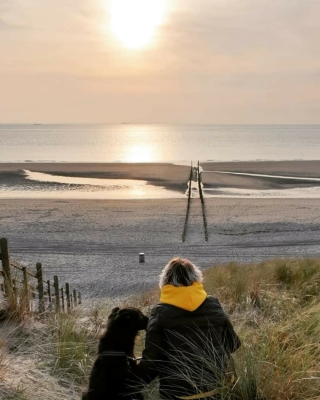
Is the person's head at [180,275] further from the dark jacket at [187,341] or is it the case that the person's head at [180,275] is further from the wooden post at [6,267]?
the wooden post at [6,267]

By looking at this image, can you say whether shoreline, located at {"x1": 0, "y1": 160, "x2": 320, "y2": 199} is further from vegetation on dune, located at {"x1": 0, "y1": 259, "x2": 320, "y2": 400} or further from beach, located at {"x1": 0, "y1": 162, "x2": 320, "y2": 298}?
vegetation on dune, located at {"x1": 0, "y1": 259, "x2": 320, "y2": 400}

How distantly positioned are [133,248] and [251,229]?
6189 mm

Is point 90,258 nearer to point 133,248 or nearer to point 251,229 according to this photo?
point 133,248

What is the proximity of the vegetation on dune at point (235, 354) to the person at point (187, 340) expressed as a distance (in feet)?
0.54

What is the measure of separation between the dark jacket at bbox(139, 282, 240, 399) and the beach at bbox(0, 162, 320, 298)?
10.1 m

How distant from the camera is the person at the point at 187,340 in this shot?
3352 millimetres

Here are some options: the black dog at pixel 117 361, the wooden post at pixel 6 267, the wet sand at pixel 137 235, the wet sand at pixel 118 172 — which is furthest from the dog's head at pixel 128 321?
the wet sand at pixel 118 172

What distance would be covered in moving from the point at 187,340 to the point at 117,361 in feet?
1.97

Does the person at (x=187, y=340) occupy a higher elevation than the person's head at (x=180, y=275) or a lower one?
lower

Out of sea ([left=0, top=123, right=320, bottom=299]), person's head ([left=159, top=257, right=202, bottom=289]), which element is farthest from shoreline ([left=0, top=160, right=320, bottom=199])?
person's head ([left=159, top=257, right=202, bottom=289])

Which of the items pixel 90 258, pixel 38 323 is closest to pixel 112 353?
pixel 38 323

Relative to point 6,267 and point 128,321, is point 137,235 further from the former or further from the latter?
point 128,321

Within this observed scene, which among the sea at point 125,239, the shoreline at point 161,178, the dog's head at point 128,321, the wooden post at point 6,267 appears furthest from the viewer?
the shoreline at point 161,178

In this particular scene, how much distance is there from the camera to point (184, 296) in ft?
11.0
